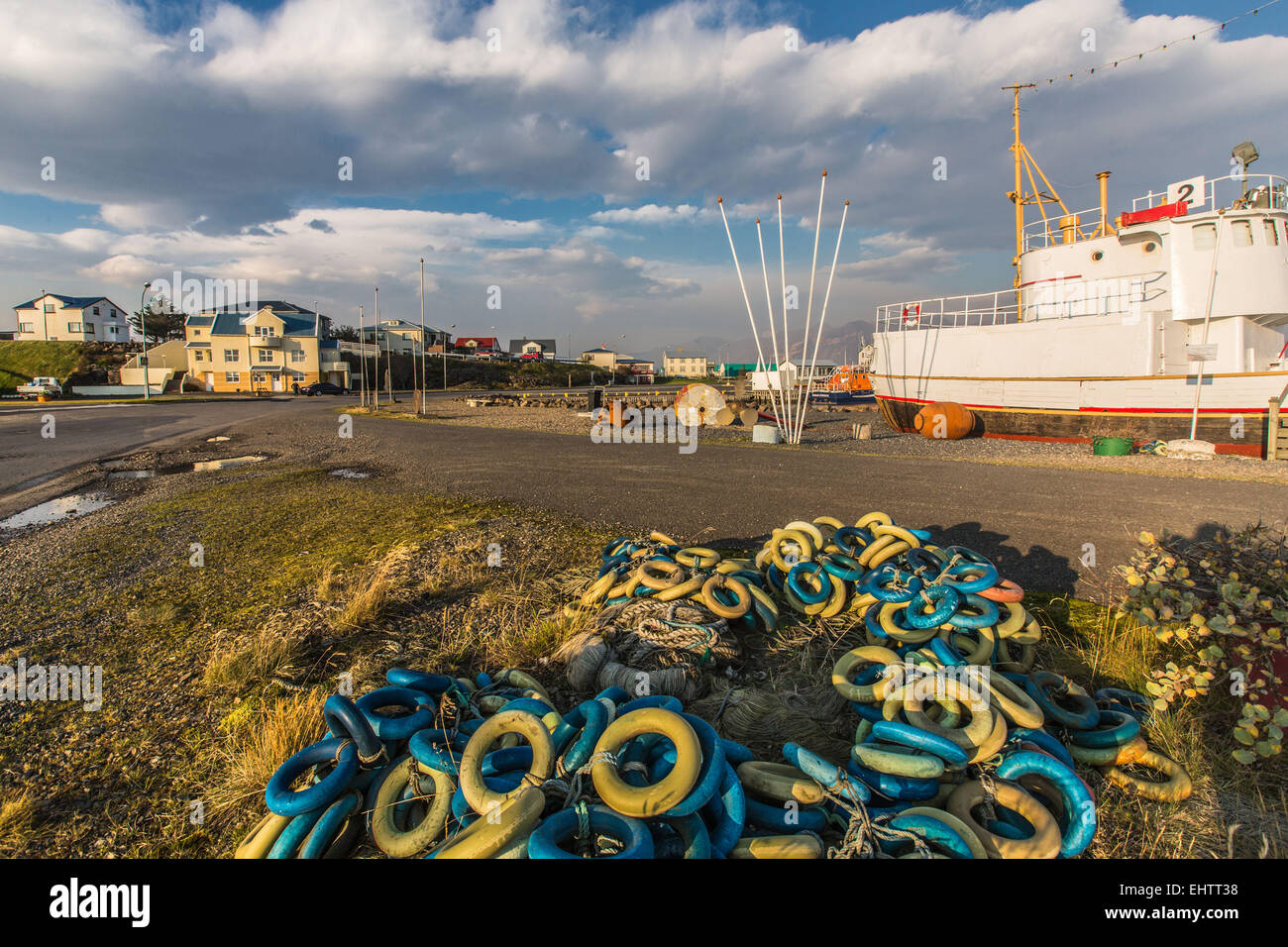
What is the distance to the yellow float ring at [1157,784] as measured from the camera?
8.95 feet

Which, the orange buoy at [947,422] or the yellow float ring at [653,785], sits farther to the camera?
the orange buoy at [947,422]

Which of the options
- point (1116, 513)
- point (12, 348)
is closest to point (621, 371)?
point (12, 348)

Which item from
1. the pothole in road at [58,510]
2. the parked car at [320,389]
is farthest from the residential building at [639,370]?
the pothole in road at [58,510]

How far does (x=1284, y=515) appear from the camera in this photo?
27.6 feet

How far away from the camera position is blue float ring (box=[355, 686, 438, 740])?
9.45 feet

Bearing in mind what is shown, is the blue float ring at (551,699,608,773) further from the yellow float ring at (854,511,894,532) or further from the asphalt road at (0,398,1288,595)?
the asphalt road at (0,398,1288,595)

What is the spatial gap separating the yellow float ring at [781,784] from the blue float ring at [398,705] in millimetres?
1576

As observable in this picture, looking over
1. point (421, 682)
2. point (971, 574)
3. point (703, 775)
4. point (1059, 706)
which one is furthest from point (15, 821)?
point (971, 574)

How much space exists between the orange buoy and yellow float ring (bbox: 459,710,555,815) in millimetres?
20415

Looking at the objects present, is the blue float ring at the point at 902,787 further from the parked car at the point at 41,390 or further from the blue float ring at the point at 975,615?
the parked car at the point at 41,390

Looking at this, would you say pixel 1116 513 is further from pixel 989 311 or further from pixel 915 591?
pixel 989 311

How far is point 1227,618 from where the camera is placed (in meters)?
3.03

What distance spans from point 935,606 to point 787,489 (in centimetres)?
647

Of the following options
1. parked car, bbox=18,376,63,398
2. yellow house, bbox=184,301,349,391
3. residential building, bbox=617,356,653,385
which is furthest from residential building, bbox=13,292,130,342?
residential building, bbox=617,356,653,385
